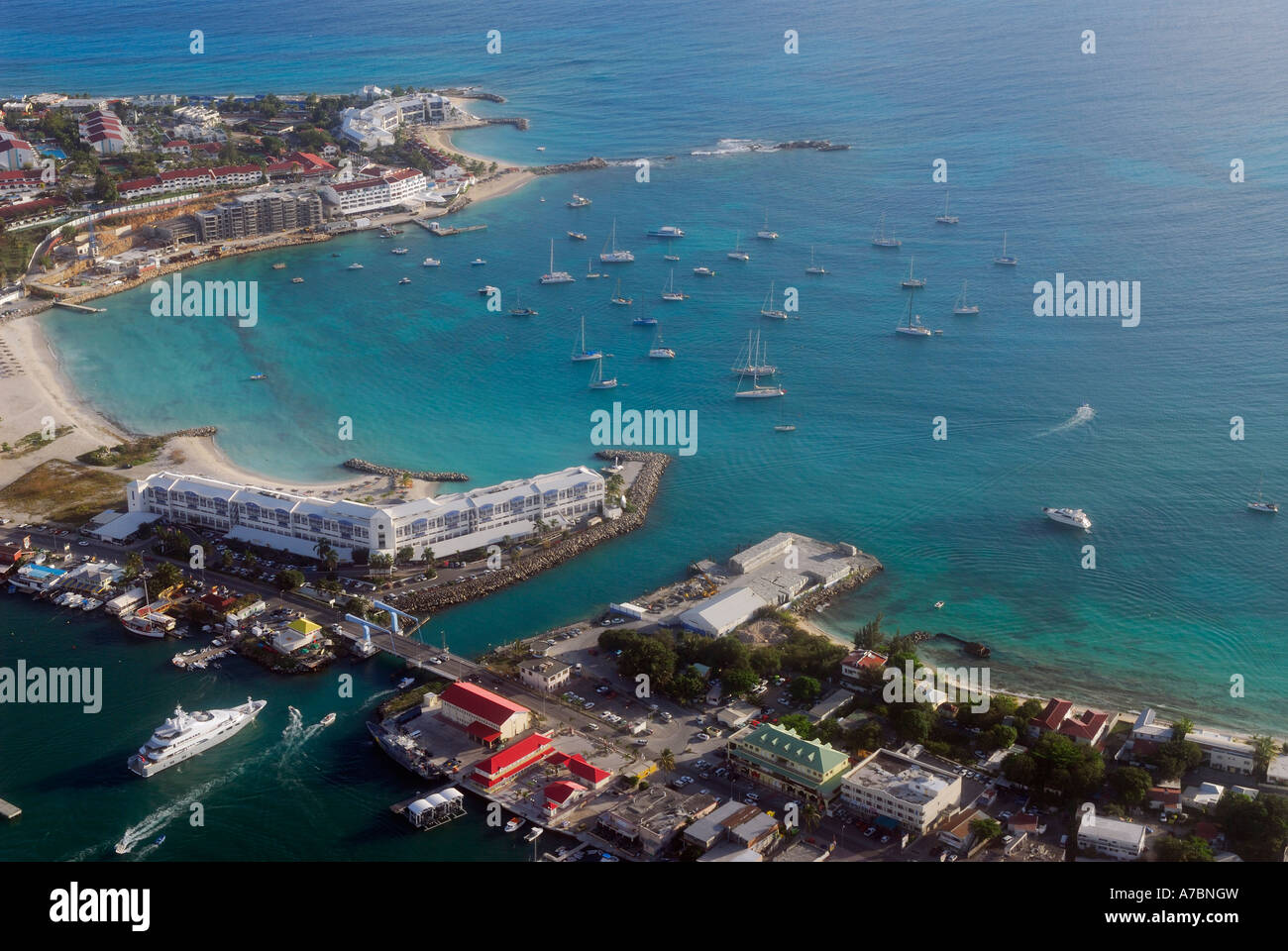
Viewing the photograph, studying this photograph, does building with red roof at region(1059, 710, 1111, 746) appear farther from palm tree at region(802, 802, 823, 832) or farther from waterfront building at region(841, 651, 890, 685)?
palm tree at region(802, 802, 823, 832)

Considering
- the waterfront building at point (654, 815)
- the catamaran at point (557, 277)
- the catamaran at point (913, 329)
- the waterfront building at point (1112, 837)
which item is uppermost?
the catamaran at point (557, 277)

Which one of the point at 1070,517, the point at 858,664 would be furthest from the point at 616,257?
the point at 858,664

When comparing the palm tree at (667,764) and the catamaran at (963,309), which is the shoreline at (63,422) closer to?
the palm tree at (667,764)

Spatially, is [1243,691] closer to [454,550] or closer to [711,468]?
[711,468]

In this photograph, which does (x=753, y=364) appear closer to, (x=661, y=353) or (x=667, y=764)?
(x=661, y=353)

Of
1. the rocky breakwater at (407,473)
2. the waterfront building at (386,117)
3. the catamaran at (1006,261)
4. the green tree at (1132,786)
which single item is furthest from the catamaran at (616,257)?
the green tree at (1132,786)

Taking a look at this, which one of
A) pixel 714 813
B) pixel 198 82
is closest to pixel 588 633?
pixel 714 813

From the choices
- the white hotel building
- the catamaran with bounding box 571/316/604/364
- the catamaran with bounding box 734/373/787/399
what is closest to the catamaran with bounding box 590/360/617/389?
the catamaran with bounding box 571/316/604/364
